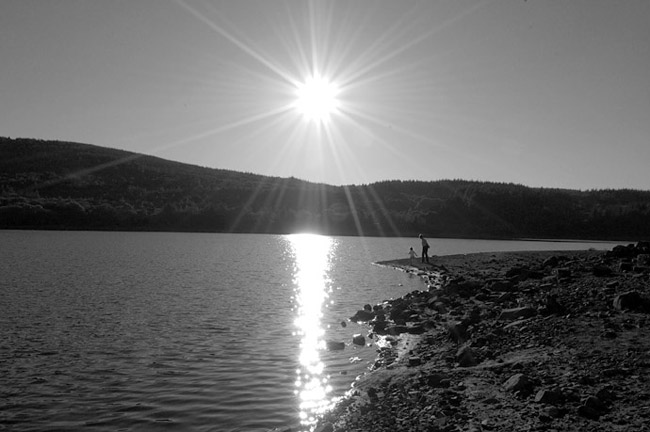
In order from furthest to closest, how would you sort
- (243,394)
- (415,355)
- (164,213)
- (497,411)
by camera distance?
(164,213) → (415,355) → (243,394) → (497,411)

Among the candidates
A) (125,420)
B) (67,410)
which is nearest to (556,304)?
(125,420)

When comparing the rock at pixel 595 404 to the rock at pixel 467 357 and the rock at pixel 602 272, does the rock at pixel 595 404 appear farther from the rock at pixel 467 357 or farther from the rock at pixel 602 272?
the rock at pixel 602 272

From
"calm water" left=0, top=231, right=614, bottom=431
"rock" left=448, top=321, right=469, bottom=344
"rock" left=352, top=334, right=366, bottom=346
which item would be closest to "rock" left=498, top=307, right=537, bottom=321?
"rock" left=448, top=321, right=469, bottom=344

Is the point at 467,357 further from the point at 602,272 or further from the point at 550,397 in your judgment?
the point at 602,272

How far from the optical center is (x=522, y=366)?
12672mm

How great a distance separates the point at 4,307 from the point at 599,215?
211 m

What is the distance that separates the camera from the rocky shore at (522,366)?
974 centimetres

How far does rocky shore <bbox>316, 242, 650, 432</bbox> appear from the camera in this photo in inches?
384

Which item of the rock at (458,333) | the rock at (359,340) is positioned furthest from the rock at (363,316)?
the rock at (458,333)

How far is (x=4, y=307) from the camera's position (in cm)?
2562

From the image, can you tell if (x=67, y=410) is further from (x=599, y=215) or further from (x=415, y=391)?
(x=599, y=215)

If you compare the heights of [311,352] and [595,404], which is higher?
[595,404]

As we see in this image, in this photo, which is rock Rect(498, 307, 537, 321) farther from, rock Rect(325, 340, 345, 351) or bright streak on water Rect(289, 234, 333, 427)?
bright streak on water Rect(289, 234, 333, 427)

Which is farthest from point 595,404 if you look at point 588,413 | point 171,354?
point 171,354
